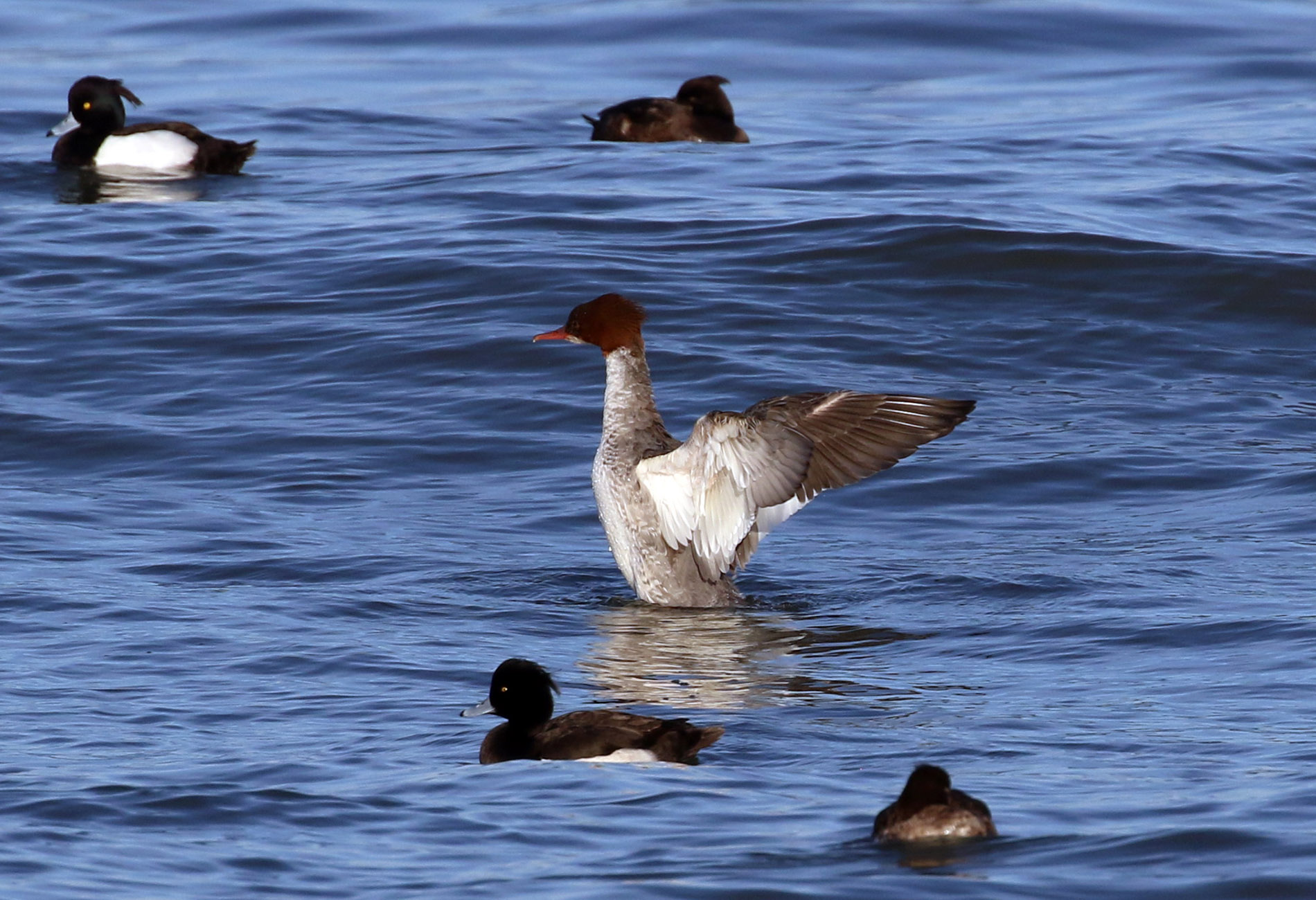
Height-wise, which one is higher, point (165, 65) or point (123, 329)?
point (165, 65)

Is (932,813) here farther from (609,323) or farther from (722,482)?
(609,323)

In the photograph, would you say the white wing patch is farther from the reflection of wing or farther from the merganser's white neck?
A: the merganser's white neck

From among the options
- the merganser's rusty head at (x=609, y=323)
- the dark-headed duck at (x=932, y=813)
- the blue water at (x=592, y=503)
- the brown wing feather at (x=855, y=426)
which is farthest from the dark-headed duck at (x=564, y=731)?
the merganser's rusty head at (x=609, y=323)

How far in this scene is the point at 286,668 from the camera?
325 inches

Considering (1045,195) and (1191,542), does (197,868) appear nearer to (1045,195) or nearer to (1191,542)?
(1191,542)

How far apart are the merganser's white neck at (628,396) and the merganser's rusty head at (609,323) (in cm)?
5

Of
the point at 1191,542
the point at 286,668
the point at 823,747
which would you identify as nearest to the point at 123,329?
the point at 286,668

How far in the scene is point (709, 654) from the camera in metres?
8.93

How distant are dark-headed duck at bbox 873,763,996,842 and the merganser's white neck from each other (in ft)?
13.5

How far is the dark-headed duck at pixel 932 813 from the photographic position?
5734 millimetres

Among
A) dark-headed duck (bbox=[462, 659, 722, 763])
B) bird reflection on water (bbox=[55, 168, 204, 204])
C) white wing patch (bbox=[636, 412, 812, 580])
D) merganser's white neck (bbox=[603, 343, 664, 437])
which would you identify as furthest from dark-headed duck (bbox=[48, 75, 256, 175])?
dark-headed duck (bbox=[462, 659, 722, 763])

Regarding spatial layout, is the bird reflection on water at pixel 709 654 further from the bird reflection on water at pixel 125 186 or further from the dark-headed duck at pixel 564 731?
the bird reflection on water at pixel 125 186

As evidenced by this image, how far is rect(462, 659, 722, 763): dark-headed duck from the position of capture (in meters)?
A: 6.90

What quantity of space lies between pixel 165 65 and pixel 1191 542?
65.5 ft
